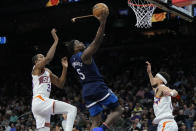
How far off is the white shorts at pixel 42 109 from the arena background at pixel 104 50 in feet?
22.5

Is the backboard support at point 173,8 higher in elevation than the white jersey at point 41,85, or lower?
higher

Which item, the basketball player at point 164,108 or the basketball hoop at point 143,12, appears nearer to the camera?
the basketball player at point 164,108

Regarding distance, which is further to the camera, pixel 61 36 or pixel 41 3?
pixel 61 36

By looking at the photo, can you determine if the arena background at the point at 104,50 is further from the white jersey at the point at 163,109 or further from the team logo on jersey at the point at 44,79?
the team logo on jersey at the point at 44,79

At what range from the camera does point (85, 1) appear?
55.8 feet

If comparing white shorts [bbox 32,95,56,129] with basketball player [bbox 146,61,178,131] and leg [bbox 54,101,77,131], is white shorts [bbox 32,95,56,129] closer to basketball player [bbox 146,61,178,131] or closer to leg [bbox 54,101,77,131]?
leg [bbox 54,101,77,131]

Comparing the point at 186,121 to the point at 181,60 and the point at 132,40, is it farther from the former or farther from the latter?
the point at 132,40

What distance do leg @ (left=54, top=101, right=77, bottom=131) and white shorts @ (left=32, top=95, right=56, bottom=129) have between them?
0.11m

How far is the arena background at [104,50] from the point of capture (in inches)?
619

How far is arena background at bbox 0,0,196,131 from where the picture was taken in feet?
51.6

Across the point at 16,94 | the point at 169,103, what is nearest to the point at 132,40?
the point at 16,94

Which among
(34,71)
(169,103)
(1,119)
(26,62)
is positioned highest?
(34,71)

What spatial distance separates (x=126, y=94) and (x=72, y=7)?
5.43 meters

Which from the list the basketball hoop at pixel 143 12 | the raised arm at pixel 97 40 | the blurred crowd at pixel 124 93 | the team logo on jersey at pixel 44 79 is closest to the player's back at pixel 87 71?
the raised arm at pixel 97 40
